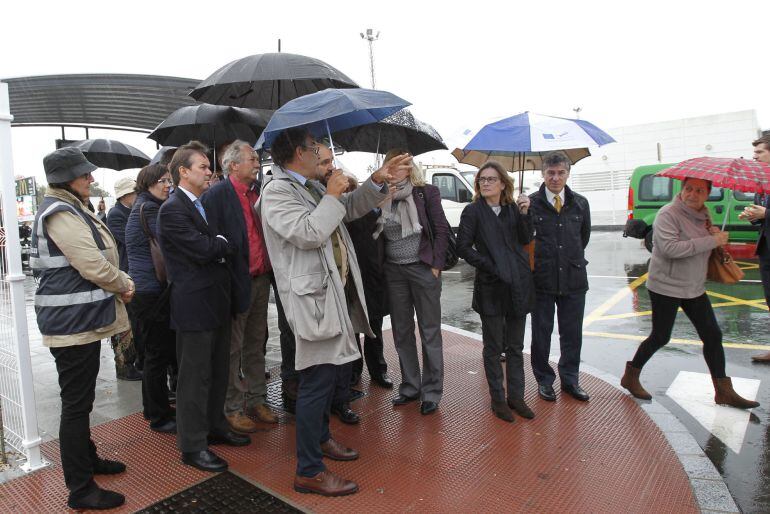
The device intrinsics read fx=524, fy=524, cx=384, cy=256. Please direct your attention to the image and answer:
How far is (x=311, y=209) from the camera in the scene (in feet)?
9.70

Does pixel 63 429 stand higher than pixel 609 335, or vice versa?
pixel 63 429

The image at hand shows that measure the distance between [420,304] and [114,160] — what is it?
6.76 m

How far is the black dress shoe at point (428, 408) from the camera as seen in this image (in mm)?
4086

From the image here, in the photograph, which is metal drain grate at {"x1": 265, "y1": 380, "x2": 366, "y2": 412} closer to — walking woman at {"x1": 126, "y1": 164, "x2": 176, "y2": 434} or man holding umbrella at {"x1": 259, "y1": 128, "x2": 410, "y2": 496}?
walking woman at {"x1": 126, "y1": 164, "x2": 176, "y2": 434}

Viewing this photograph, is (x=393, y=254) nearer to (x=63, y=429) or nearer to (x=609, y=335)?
(x=63, y=429)

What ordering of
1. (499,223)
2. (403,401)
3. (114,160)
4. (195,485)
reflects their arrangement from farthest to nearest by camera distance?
(114,160)
(403,401)
(499,223)
(195,485)

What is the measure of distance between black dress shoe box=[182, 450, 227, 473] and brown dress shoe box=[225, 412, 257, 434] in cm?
50

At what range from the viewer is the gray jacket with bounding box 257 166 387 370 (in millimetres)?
2764

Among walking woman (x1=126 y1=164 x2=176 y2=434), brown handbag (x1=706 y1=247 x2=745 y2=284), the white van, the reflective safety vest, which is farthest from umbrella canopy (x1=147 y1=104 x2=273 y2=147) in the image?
the white van

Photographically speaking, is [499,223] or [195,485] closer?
[195,485]

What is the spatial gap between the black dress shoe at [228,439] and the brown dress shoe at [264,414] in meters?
0.34

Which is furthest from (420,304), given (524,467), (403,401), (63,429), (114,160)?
(114,160)

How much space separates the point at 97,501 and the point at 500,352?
2803 millimetres

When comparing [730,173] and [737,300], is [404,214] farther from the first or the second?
[737,300]
